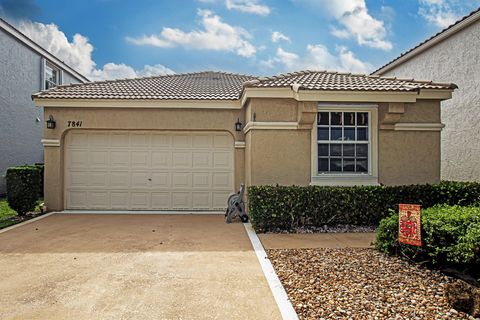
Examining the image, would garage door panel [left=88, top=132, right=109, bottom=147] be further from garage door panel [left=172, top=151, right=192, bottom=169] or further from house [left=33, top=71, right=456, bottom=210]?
garage door panel [left=172, top=151, right=192, bottom=169]

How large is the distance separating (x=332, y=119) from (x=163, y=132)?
18.6ft

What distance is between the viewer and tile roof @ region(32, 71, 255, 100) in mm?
10828

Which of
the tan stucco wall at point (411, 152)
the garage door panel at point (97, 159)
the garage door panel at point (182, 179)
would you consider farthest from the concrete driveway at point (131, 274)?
the tan stucco wall at point (411, 152)

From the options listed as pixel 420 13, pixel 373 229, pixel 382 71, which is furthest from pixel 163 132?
pixel 382 71

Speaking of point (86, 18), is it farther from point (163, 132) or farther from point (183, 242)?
point (183, 242)

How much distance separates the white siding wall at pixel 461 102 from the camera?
11008 mm

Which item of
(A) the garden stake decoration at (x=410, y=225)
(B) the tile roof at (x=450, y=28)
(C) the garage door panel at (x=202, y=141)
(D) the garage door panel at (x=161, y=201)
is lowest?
(D) the garage door panel at (x=161, y=201)

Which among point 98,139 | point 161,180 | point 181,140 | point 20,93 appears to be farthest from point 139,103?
point 20,93

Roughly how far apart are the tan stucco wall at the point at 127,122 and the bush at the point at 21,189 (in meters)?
0.65

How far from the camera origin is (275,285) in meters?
4.70

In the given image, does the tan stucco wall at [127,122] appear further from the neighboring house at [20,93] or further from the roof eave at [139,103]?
the neighboring house at [20,93]

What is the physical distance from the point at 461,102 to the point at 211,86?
9.33 m

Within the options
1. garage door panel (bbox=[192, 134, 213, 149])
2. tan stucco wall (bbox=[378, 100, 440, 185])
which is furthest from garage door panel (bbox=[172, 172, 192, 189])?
tan stucco wall (bbox=[378, 100, 440, 185])

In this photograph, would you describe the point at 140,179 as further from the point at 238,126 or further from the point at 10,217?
the point at 10,217
